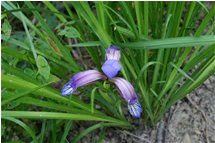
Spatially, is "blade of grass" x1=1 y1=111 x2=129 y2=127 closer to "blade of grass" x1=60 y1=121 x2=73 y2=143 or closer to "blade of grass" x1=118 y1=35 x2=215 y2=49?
"blade of grass" x1=60 y1=121 x2=73 y2=143

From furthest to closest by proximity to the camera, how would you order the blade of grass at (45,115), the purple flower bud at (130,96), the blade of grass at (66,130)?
the blade of grass at (66,130) < the purple flower bud at (130,96) < the blade of grass at (45,115)

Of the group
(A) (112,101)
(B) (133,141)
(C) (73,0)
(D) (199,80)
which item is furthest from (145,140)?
(C) (73,0)

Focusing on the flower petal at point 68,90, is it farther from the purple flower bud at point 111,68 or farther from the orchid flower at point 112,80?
the purple flower bud at point 111,68

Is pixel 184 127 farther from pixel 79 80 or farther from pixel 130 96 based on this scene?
pixel 79 80

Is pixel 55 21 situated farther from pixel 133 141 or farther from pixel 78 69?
pixel 133 141

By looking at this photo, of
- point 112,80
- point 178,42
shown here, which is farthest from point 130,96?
point 178,42

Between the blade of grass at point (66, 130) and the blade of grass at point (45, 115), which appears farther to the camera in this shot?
the blade of grass at point (66, 130)

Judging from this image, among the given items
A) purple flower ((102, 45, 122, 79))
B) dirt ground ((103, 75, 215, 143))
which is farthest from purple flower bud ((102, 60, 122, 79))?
dirt ground ((103, 75, 215, 143))

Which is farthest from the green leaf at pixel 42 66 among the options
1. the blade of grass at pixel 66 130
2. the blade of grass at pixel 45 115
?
the blade of grass at pixel 66 130
